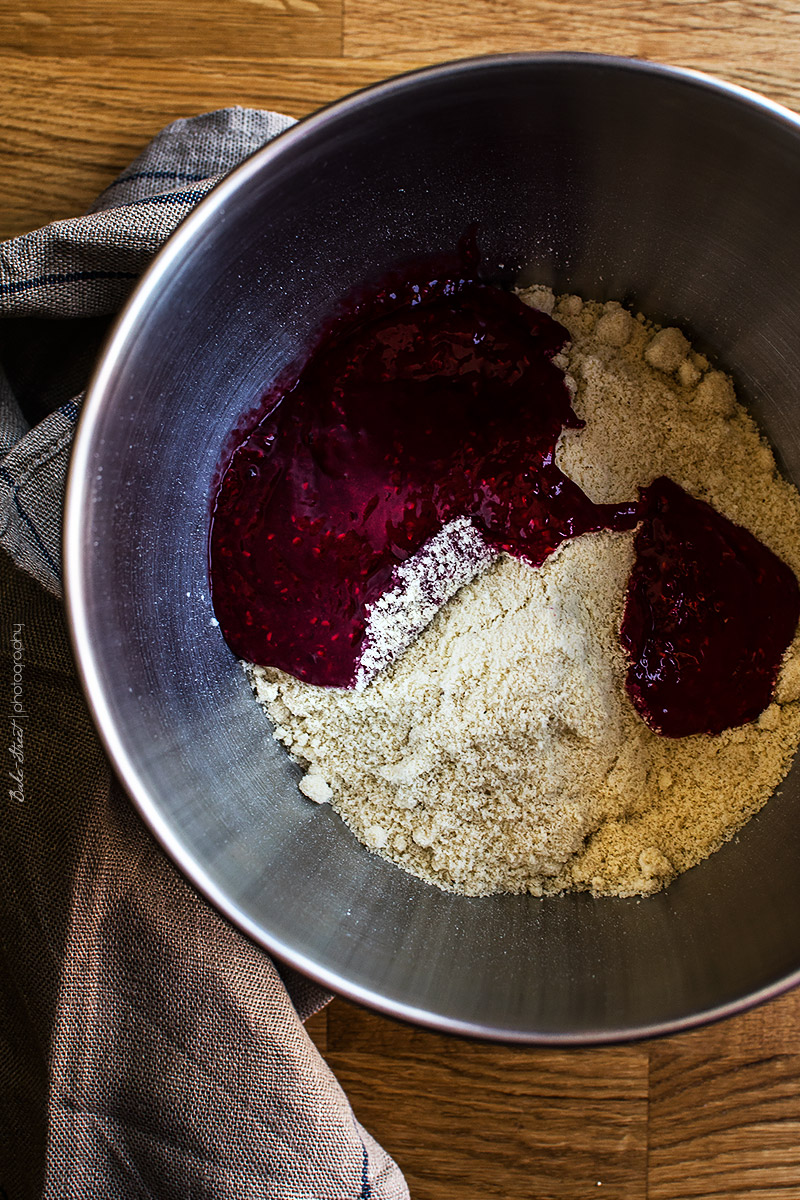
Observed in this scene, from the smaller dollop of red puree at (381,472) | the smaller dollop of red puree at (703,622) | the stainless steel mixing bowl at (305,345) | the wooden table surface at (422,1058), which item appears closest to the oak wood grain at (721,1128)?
the wooden table surface at (422,1058)

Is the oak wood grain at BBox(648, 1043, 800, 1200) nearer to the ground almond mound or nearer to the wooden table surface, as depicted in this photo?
the wooden table surface

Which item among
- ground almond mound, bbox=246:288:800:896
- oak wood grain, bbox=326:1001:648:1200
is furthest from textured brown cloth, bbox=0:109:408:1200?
ground almond mound, bbox=246:288:800:896

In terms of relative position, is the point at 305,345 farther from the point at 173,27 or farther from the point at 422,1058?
the point at 422,1058

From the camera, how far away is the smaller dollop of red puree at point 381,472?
3.35ft

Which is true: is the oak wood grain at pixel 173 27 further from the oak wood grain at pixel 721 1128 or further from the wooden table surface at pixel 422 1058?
the oak wood grain at pixel 721 1128

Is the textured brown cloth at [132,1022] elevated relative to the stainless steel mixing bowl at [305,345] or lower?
lower

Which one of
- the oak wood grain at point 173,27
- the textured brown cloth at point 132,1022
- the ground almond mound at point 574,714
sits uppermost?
the oak wood grain at point 173,27

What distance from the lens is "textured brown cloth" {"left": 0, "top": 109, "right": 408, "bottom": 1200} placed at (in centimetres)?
96

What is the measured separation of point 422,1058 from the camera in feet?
3.54

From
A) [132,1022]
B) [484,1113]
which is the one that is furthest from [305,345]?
[484,1113]

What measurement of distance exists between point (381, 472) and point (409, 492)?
0.04 metres

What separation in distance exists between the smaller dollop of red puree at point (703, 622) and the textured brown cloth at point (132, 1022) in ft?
1.83

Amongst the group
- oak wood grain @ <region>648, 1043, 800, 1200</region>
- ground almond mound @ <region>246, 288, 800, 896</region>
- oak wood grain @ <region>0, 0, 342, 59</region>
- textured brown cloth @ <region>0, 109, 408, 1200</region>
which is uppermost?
oak wood grain @ <region>0, 0, 342, 59</region>

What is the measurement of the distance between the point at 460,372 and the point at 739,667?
1.56ft
